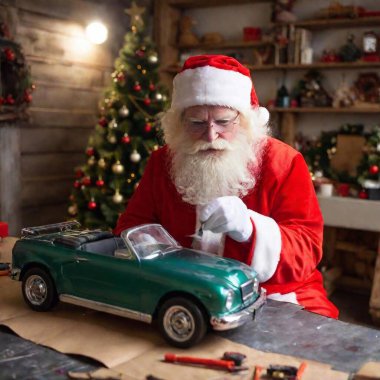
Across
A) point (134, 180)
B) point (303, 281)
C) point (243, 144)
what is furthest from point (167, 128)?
point (134, 180)

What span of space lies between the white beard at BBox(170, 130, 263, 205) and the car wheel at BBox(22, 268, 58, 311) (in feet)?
1.98

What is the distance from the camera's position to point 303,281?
1733 millimetres

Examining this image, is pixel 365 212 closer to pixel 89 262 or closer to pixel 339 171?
pixel 339 171

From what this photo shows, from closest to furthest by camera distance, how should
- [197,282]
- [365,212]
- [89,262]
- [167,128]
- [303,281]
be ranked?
[197,282] → [89,262] → [303,281] → [167,128] → [365,212]

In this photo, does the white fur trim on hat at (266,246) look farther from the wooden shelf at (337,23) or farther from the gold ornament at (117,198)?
the wooden shelf at (337,23)

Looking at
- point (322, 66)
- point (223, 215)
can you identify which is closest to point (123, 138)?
point (322, 66)

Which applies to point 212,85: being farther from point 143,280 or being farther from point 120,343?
point 120,343

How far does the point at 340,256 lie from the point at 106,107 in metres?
2.37

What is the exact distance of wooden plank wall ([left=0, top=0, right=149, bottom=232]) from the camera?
14.3 feet

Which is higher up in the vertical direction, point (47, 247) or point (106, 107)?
point (106, 107)

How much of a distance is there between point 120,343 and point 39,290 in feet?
1.01

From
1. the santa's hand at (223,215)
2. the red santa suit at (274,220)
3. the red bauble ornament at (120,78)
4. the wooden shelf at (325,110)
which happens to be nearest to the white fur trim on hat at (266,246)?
the red santa suit at (274,220)

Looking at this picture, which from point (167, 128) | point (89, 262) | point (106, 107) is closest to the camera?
point (89, 262)

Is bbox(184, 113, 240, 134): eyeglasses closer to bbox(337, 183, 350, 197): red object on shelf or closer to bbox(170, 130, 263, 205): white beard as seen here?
bbox(170, 130, 263, 205): white beard
